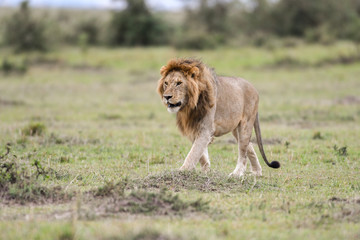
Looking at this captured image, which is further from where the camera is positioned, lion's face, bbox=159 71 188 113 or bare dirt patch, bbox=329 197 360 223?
lion's face, bbox=159 71 188 113

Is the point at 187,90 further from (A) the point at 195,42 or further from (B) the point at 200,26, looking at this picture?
(B) the point at 200,26

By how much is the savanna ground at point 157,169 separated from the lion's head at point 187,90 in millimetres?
854

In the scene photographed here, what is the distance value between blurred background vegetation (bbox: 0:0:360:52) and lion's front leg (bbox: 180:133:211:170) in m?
23.6

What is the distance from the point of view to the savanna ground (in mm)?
5027

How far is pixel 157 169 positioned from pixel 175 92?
5.07 feet

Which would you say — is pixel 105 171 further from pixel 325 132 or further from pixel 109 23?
pixel 109 23

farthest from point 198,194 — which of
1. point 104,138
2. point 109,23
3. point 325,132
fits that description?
point 109,23

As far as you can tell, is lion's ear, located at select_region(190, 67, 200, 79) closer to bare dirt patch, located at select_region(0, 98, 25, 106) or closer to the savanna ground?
the savanna ground

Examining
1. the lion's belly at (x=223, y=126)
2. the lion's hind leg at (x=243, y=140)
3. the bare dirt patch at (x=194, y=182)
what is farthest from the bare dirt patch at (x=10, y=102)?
the bare dirt patch at (x=194, y=182)

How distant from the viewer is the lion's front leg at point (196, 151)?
278 inches

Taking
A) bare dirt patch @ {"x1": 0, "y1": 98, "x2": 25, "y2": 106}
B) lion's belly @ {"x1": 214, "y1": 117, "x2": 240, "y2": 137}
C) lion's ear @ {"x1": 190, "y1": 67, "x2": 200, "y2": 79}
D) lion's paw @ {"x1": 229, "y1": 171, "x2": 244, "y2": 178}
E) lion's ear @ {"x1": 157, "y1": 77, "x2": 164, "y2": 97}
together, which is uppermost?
lion's ear @ {"x1": 190, "y1": 67, "x2": 200, "y2": 79}

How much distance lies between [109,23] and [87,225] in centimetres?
3457

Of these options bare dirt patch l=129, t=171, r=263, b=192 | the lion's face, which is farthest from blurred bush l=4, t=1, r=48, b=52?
bare dirt patch l=129, t=171, r=263, b=192

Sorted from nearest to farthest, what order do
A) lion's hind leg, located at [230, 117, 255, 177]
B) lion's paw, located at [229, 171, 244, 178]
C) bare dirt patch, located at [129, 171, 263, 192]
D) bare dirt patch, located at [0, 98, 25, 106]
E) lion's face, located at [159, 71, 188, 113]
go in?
bare dirt patch, located at [129, 171, 263, 192]
lion's face, located at [159, 71, 188, 113]
lion's paw, located at [229, 171, 244, 178]
lion's hind leg, located at [230, 117, 255, 177]
bare dirt patch, located at [0, 98, 25, 106]
